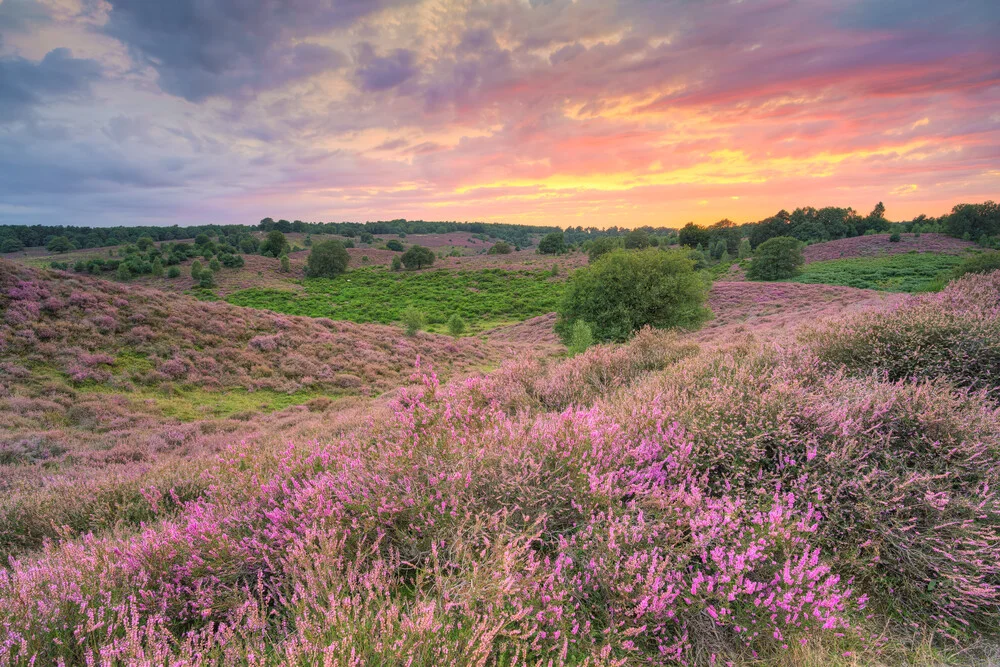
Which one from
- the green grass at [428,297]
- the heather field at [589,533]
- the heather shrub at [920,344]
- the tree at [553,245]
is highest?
the tree at [553,245]

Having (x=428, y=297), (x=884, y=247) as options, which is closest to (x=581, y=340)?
(x=428, y=297)

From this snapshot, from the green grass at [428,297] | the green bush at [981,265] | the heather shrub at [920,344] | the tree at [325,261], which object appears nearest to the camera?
the heather shrub at [920,344]

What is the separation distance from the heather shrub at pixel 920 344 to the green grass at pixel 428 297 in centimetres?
4313

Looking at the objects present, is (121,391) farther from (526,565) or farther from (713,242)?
(713,242)

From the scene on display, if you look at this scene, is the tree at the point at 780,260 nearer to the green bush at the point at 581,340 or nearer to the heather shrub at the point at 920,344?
the green bush at the point at 581,340

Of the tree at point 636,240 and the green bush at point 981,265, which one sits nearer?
the green bush at point 981,265

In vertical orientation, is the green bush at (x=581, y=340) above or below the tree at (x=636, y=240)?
below

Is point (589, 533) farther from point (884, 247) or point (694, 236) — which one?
point (694, 236)

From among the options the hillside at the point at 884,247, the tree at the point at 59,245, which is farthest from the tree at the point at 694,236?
the tree at the point at 59,245

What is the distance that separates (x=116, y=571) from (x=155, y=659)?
1.64m

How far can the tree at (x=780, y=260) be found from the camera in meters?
57.8

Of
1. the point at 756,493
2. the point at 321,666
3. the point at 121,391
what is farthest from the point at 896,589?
the point at 121,391

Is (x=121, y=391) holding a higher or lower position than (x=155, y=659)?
lower

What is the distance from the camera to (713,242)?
9331 centimetres
